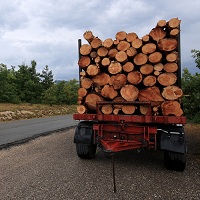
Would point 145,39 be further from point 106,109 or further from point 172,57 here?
point 106,109

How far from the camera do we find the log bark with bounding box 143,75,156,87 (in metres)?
4.65

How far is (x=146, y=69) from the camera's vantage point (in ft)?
15.5

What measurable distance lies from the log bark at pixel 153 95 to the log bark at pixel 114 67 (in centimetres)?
72

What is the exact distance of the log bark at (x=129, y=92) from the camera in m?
4.70

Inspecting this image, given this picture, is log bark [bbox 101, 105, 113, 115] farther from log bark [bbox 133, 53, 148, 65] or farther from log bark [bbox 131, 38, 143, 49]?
log bark [bbox 131, 38, 143, 49]

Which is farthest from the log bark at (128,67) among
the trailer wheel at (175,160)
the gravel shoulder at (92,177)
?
the gravel shoulder at (92,177)

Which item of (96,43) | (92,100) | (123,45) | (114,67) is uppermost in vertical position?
(96,43)

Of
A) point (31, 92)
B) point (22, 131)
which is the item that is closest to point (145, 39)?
point (22, 131)

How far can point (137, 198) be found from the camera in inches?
131

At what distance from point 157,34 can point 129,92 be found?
4.46ft

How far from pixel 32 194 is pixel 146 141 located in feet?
7.67

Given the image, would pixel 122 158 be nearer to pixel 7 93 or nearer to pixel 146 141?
pixel 146 141

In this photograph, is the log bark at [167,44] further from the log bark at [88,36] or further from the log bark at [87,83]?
the log bark at [87,83]

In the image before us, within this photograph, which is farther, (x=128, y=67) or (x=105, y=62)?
(x=105, y=62)
